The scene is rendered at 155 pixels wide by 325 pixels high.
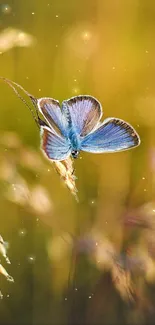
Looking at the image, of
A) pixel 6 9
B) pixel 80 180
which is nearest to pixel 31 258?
pixel 80 180

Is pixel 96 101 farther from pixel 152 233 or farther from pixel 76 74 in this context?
pixel 152 233

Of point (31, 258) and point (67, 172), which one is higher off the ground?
point (67, 172)

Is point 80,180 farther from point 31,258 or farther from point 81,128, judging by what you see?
point 31,258

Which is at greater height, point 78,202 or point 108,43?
point 108,43

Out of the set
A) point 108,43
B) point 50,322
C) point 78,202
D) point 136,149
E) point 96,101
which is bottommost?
point 50,322

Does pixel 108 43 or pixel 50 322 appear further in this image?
pixel 50 322

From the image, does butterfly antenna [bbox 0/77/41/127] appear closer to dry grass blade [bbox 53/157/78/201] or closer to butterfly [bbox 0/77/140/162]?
butterfly [bbox 0/77/140/162]

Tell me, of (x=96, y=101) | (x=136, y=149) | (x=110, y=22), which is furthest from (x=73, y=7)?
(x=136, y=149)
